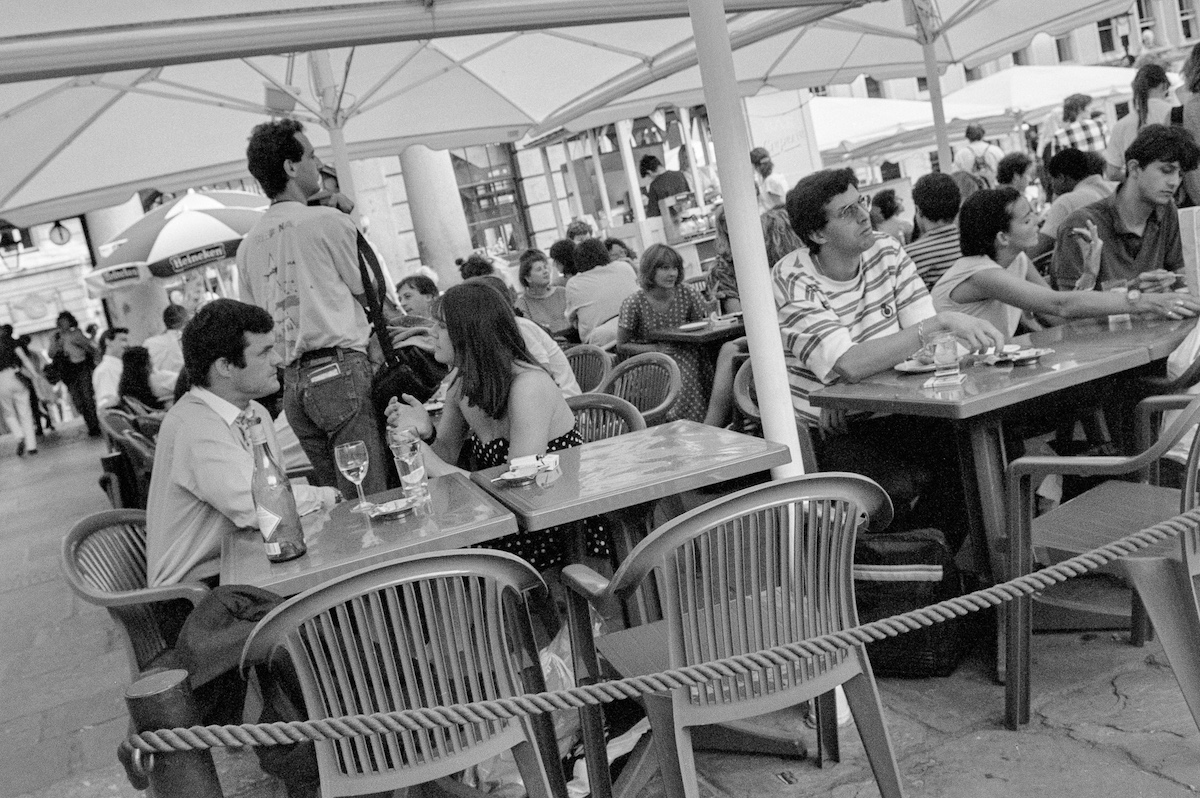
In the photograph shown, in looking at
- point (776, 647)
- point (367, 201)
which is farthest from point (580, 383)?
point (367, 201)

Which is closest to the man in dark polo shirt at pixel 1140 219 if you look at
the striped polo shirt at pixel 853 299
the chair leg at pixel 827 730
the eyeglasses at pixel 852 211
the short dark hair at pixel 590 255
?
the striped polo shirt at pixel 853 299


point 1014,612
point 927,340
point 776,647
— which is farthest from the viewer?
point 927,340

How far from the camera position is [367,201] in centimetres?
1794

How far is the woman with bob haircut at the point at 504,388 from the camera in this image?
3412 millimetres

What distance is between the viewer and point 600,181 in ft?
51.6

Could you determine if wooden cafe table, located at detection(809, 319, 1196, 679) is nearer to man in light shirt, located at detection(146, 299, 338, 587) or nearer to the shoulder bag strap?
the shoulder bag strap

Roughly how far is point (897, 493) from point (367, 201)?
1560 cm

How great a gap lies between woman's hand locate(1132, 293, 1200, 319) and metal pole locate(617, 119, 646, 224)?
1122cm

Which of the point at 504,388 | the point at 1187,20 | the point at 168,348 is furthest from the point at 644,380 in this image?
the point at 1187,20

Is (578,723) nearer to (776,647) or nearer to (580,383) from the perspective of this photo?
(776,647)

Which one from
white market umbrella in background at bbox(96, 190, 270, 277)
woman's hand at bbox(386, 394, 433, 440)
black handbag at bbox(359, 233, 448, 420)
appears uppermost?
white market umbrella in background at bbox(96, 190, 270, 277)

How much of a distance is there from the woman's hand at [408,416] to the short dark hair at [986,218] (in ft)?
7.40

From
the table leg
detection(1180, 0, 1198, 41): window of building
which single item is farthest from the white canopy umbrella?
detection(1180, 0, 1198, 41): window of building

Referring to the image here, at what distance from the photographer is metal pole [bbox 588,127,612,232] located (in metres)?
15.4
